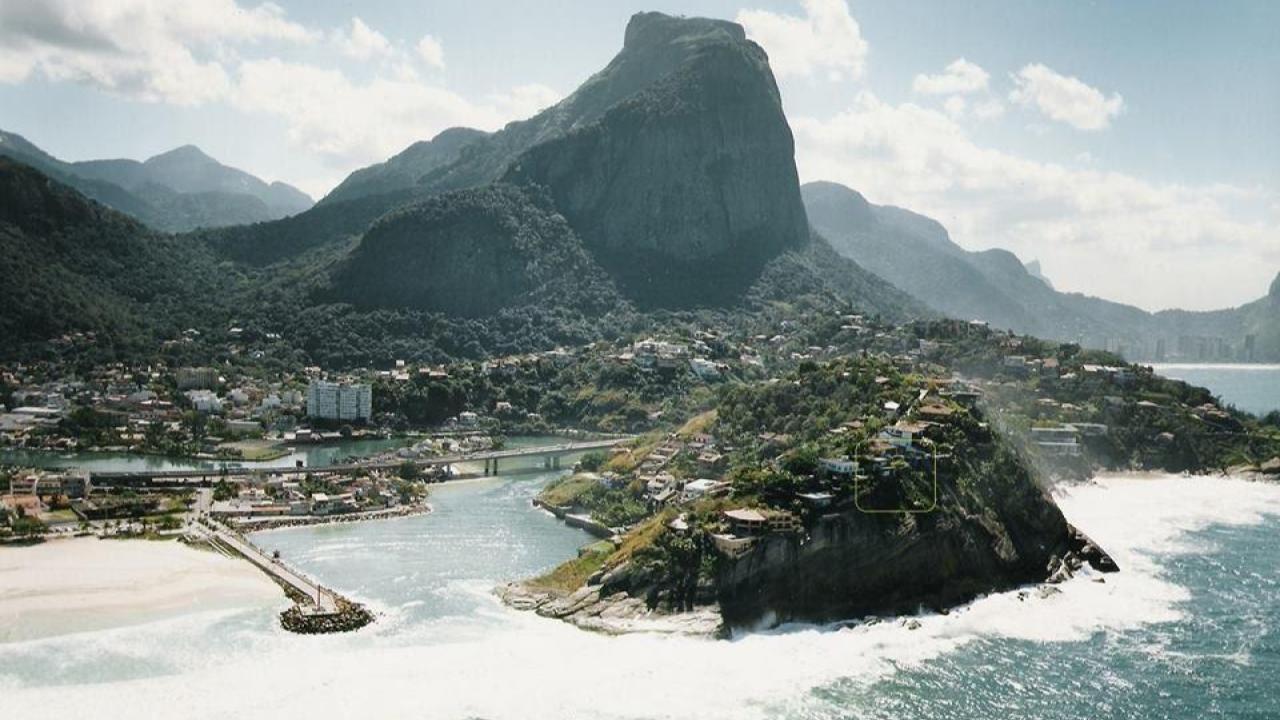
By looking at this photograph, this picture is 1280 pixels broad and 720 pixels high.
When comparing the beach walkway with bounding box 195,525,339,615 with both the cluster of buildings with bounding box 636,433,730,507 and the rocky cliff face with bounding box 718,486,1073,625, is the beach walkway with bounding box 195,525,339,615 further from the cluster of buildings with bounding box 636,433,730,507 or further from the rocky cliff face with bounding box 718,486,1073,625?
the cluster of buildings with bounding box 636,433,730,507

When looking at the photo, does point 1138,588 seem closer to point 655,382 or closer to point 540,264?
point 655,382

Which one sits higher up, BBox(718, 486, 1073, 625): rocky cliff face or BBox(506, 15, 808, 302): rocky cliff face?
BBox(506, 15, 808, 302): rocky cliff face

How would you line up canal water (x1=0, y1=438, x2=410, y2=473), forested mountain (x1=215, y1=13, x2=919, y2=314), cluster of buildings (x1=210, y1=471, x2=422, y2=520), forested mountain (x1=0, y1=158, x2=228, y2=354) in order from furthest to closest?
forested mountain (x1=215, y1=13, x2=919, y2=314) → forested mountain (x1=0, y1=158, x2=228, y2=354) → canal water (x1=0, y1=438, x2=410, y2=473) → cluster of buildings (x1=210, y1=471, x2=422, y2=520)

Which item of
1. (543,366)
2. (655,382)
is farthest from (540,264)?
(655,382)

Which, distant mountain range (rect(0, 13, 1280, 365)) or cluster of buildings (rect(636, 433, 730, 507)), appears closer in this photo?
cluster of buildings (rect(636, 433, 730, 507))

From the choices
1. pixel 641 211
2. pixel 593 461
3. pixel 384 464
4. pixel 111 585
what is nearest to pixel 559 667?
pixel 111 585

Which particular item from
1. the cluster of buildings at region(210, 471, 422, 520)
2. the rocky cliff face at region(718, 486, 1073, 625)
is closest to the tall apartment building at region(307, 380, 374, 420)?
the cluster of buildings at region(210, 471, 422, 520)

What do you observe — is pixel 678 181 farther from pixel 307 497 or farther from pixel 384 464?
pixel 307 497
